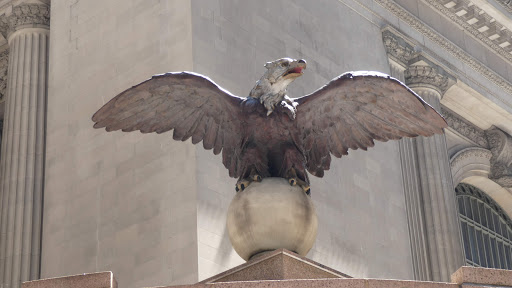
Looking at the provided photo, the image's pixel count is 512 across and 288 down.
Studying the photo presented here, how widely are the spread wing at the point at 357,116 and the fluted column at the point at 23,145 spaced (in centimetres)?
1006

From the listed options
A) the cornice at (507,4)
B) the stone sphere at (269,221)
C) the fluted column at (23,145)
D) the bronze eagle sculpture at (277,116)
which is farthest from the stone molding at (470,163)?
the stone sphere at (269,221)

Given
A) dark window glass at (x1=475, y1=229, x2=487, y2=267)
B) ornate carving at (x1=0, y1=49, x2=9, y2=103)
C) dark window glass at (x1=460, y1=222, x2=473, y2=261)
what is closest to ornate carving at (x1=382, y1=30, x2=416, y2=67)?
dark window glass at (x1=460, y1=222, x2=473, y2=261)

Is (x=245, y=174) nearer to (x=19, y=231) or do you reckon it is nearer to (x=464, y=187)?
(x=19, y=231)

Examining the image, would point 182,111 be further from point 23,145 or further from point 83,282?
point 23,145

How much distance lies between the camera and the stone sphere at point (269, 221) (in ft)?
38.1

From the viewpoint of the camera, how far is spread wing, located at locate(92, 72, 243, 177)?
13062mm

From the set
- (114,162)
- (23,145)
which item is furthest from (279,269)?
(23,145)

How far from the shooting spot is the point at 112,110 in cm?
1302

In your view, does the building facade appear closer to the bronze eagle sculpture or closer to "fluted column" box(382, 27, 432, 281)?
"fluted column" box(382, 27, 432, 281)

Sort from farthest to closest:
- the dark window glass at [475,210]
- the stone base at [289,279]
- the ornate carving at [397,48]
Answer: the dark window glass at [475,210]
the ornate carving at [397,48]
the stone base at [289,279]

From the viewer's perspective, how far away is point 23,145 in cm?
2333

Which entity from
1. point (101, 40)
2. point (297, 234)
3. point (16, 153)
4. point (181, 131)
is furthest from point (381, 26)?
point (297, 234)

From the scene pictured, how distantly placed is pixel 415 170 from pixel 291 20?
5146 millimetres

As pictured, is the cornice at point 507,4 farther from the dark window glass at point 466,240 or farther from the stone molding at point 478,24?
the dark window glass at point 466,240
